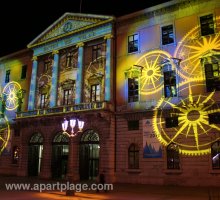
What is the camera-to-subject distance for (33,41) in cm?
3825

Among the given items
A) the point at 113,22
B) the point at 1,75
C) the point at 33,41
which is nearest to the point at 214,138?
the point at 113,22

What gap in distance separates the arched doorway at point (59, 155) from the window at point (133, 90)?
8.91 metres

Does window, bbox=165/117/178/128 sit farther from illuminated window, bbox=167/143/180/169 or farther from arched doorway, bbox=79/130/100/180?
arched doorway, bbox=79/130/100/180

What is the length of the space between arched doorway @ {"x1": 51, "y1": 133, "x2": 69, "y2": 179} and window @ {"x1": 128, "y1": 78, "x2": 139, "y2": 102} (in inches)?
351

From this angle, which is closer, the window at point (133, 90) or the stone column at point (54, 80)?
the window at point (133, 90)

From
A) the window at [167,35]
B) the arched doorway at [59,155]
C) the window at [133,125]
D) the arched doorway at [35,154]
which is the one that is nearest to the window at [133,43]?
the window at [167,35]

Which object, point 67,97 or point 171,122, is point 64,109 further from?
point 171,122

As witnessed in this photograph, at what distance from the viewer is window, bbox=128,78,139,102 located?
1146 inches

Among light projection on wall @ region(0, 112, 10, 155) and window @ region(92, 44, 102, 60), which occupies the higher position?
window @ region(92, 44, 102, 60)

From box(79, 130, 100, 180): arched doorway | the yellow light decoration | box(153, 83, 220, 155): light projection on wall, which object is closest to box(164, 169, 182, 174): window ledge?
box(153, 83, 220, 155): light projection on wall

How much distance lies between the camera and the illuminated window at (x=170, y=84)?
26906 mm

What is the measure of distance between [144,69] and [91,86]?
671 cm

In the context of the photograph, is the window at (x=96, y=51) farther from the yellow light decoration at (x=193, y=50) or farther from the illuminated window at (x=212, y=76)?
the illuminated window at (x=212, y=76)

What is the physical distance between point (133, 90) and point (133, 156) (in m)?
6.78
